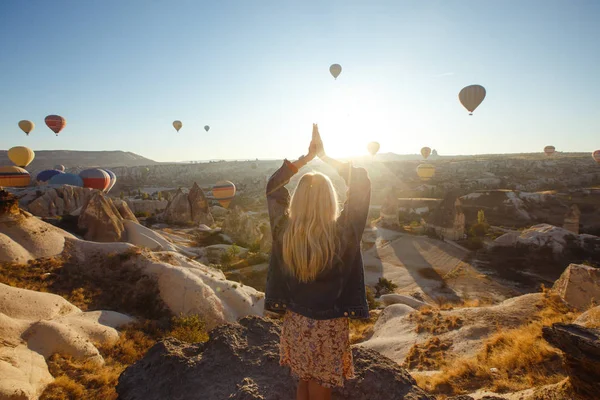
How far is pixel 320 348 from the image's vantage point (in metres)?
2.66

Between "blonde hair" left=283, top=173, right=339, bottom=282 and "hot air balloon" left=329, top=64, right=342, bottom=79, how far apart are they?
30169 millimetres

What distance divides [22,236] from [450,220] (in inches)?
1166

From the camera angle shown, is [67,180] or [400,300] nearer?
[400,300]

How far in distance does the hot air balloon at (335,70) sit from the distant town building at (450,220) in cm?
1586

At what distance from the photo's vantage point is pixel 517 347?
19.9 ft

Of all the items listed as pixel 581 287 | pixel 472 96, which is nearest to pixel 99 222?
pixel 581 287

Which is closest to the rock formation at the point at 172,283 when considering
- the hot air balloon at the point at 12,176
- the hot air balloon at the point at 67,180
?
the hot air balloon at the point at 67,180

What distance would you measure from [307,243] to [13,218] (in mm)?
14376

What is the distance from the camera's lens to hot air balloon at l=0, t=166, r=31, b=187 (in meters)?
34.4

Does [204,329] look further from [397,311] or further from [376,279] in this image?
[376,279]

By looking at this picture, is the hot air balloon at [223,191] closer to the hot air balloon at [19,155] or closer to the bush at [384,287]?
the bush at [384,287]

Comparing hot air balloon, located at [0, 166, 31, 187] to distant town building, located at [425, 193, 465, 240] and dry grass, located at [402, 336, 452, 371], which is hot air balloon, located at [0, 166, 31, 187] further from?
distant town building, located at [425, 193, 465, 240]

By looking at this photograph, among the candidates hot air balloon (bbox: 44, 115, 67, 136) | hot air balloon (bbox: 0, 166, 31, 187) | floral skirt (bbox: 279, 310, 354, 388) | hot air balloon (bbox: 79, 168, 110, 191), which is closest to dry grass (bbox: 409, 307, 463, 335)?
floral skirt (bbox: 279, 310, 354, 388)

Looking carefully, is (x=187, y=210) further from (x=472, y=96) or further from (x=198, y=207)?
(x=472, y=96)
